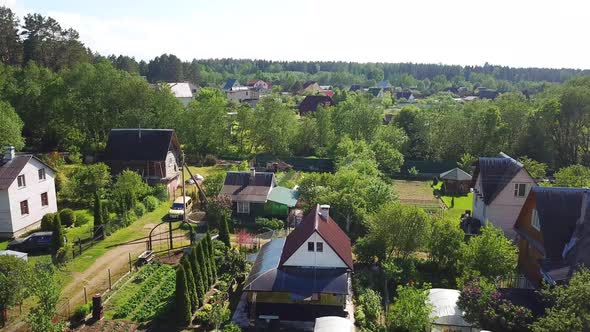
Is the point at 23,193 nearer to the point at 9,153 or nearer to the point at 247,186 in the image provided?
the point at 9,153

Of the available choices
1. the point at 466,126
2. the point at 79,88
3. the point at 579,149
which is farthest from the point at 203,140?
the point at 579,149

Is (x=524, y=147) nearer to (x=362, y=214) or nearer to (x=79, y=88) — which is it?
(x=362, y=214)

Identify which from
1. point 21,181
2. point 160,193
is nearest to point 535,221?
point 160,193

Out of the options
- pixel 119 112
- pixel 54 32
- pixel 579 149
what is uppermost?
pixel 54 32

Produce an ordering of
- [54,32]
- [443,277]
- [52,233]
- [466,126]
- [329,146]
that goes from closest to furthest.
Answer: [443,277]
[52,233]
[466,126]
[329,146]
[54,32]

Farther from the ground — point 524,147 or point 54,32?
point 54,32

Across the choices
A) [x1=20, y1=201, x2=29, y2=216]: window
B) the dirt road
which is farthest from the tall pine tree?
[x1=20, y1=201, x2=29, y2=216]: window

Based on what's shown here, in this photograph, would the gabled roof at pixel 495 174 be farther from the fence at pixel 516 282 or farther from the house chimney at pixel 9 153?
the house chimney at pixel 9 153
